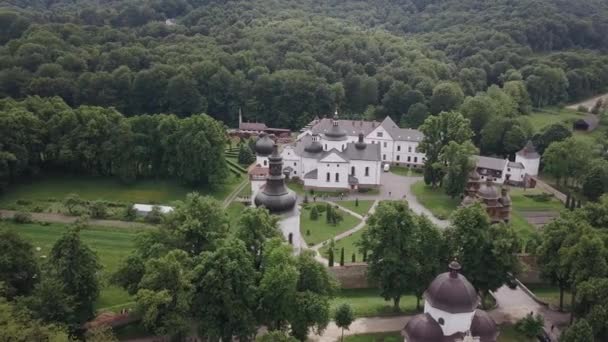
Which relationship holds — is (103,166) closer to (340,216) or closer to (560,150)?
(340,216)

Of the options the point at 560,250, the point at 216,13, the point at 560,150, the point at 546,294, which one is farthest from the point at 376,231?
the point at 216,13

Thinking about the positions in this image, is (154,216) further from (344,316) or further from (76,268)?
(344,316)

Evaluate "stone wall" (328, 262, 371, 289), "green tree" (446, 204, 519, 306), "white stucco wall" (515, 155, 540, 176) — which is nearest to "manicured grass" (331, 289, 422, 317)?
"stone wall" (328, 262, 371, 289)

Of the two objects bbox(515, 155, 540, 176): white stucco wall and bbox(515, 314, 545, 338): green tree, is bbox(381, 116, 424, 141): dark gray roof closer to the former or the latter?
bbox(515, 155, 540, 176): white stucco wall

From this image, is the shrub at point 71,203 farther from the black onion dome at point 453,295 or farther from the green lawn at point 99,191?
the black onion dome at point 453,295

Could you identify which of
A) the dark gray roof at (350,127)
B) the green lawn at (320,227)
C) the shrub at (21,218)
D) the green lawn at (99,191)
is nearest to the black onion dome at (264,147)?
the green lawn at (99,191)
